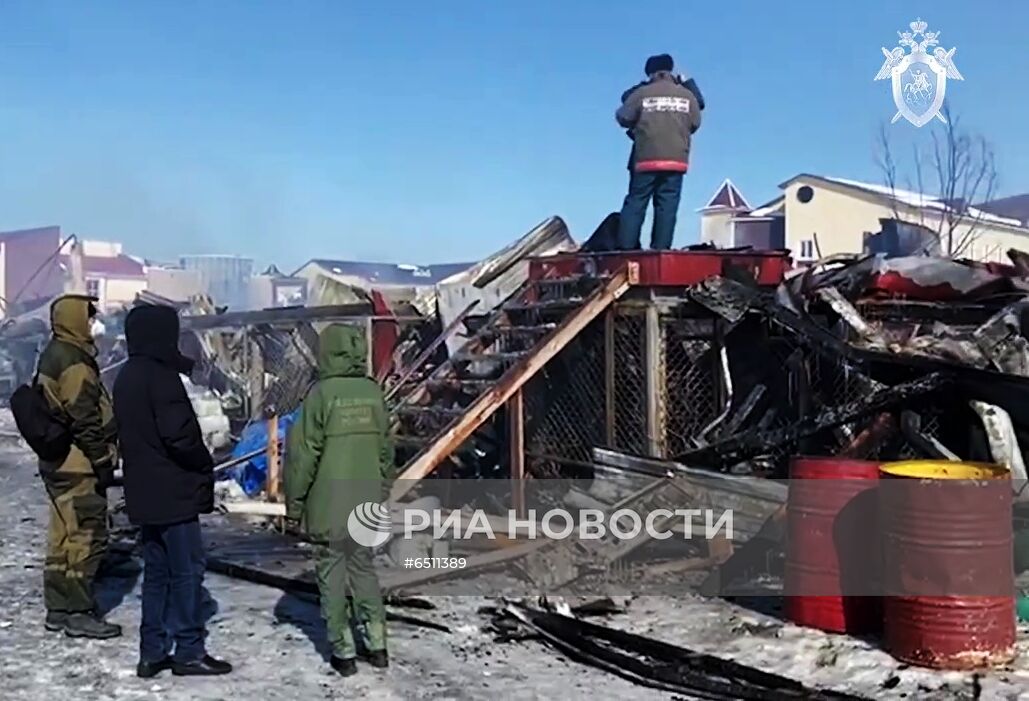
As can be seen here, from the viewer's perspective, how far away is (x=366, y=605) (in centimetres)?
533

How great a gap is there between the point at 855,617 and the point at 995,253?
33.6 metres

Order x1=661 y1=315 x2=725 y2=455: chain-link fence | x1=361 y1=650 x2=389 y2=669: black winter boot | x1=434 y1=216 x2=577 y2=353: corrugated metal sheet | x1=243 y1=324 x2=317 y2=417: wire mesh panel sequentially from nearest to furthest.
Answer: x1=361 y1=650 x2=389 y2=669: black winter boot → x1=661 y1=315 x2=725 y2=455: chain-link fence → x1=434 y1=216 x2=577 y2=353: corrugated metal sheet → x1=243 y1=324 x2=317 y2=417: wire mesh panel

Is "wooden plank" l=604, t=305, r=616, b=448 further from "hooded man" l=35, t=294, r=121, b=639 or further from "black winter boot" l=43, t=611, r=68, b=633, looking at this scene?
"black winter boot" l=43, t=611, r=68, b=633

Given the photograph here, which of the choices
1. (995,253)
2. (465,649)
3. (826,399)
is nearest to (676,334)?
(826,399)

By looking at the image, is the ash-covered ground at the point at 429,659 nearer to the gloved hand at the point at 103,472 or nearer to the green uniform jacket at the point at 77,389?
the gloved hand at the point at 103,472

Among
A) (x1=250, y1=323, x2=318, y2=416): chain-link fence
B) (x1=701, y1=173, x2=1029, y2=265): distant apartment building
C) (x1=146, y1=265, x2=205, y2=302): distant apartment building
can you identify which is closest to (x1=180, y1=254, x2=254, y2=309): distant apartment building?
(x1=146, y1=265, x2=205, y2=302): distant apartment building

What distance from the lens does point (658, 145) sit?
10.0 metres

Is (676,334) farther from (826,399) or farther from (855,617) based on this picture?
(855,617)

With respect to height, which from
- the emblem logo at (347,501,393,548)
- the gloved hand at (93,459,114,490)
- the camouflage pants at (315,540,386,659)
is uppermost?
the gloved hand at (93,459,114,490)

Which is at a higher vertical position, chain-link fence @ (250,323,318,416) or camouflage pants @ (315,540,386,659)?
chain-link fence @ (250,323,318,416)

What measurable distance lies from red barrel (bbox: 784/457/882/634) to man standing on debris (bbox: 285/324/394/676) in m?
2.32

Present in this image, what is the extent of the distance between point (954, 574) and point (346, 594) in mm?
2929

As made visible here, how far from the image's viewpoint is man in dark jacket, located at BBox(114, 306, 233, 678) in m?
5.20

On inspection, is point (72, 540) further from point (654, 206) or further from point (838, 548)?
point (654, 206)
